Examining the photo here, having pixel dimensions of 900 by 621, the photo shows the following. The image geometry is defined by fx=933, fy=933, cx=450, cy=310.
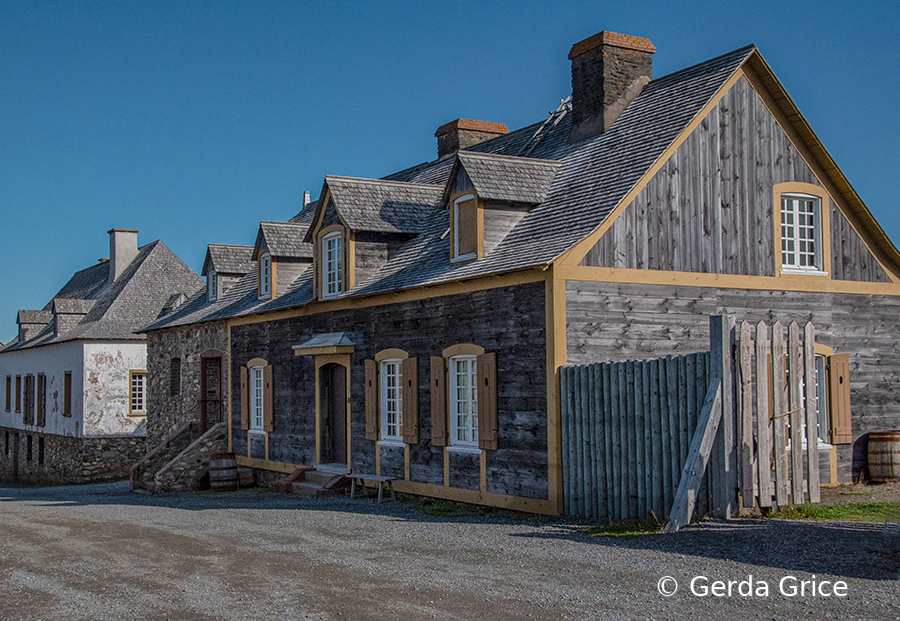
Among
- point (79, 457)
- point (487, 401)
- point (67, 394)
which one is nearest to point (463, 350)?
point (487, 401)

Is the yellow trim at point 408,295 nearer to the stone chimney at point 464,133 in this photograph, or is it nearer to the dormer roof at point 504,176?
the dormer roof at point 504,176

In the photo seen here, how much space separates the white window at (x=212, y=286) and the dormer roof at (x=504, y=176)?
38.5ft

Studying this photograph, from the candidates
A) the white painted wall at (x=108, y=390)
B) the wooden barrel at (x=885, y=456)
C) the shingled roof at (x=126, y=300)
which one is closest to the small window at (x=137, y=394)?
the white painted wall at (x=108, y=390)

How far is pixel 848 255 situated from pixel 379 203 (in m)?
8.84

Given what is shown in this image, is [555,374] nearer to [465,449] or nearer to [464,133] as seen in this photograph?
[465,449]

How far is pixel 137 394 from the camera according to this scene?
34.0 metres

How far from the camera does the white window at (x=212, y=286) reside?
2612 cm

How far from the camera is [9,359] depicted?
4341 centimetres

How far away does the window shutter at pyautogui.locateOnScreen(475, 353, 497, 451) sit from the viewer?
14086 mm

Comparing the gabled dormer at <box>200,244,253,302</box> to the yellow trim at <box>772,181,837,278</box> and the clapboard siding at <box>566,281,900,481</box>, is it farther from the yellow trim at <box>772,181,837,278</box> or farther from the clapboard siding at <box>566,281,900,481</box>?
the yellow trim at <box>772,181,837,278</box>

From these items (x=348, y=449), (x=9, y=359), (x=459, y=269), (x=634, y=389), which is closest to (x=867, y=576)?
(x=634, y=389)

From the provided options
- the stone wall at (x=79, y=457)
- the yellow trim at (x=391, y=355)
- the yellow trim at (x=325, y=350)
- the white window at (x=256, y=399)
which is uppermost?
the yellow trim at (x=325, y=350)

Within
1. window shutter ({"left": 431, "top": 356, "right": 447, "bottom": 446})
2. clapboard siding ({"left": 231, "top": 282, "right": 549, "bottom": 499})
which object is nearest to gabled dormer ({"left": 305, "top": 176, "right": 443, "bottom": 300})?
clapboard siding ({"left": 231, "top": 282, "right": 549, "bottom": 499})

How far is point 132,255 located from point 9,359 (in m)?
8.75
